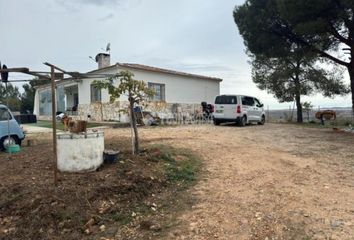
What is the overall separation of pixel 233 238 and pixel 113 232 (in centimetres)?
174

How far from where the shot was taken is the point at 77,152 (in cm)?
756

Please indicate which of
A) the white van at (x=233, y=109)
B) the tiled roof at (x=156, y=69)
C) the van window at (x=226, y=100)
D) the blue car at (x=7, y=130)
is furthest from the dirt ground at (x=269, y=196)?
the tiled roof at (x=156, y=69)

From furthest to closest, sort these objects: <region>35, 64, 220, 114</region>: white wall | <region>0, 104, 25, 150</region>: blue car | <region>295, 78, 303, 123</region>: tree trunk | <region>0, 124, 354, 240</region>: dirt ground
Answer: <region>295, 78, 303, 123</region>: tree trunk, <region>35, 64, 220, 114</region>: white wall, <region>0, 104, 25, 150</region>: blue car, <region>0, 124, 354, 240</region>: dirt ground

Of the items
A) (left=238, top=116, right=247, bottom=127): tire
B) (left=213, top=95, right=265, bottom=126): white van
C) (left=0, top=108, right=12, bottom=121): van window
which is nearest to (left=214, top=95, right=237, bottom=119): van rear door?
(left=213, top=95, right=265, bottom=126): white van

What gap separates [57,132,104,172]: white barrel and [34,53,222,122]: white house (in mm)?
14458

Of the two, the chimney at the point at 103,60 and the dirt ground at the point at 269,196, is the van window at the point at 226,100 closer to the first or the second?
the dirt ground at the point at 269,196

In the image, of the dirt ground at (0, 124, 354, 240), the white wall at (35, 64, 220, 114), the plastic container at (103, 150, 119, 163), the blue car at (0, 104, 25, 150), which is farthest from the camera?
the white wall at (35, 64, 220, 114)

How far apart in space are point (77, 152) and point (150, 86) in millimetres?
17323

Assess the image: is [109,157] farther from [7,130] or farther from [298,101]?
[298,101]

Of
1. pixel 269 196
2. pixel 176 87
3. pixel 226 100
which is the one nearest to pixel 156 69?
pixel 176 87

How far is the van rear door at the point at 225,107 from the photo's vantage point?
66.5 ft

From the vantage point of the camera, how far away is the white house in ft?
78.3

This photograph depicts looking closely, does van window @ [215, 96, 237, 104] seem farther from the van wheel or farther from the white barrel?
the white barrel

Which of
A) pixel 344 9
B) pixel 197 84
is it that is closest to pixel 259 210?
pixel 344 9
